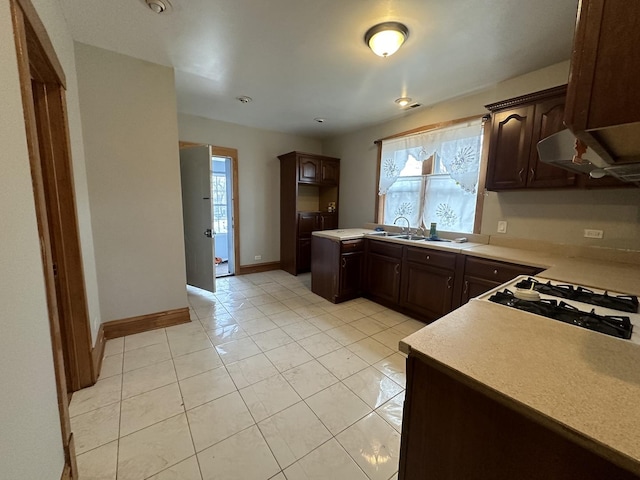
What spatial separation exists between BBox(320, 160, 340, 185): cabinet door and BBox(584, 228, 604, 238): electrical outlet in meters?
3.41

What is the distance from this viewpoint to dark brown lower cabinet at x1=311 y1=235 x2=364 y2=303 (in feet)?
10.8

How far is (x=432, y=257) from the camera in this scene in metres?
2.68

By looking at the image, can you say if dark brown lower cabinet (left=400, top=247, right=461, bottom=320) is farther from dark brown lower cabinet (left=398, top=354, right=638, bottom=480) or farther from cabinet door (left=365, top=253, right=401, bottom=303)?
dark brown lower cabinet (left=398, top=354, right=638, bottom=480)

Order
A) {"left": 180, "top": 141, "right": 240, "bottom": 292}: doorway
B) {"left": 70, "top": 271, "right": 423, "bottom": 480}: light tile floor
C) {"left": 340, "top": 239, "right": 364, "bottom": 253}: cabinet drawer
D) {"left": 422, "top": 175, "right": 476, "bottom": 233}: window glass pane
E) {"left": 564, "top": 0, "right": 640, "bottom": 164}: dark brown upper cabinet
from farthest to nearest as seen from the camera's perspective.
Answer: {"left": 340, "top": 239, "right": 364, "bottom": 253}: cabinet drawer → {"left": 180, "top": 141, "right": 240, "bottom": 292}: doorway → {"left": 422, "top": 175, "right": 476, "bottom": 233}: window glass pane → {"left": 70, "top": 271, "right": 423, "bottom": 480}: light tile floor → {"left": 564, "top": 0, "right": 640, "bottom": 164}: dark brown upper cabinet

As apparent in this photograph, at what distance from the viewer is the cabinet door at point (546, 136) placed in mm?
2068

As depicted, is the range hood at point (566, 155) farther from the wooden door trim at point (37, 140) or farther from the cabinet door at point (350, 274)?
the cabinet door at point (350, 274)

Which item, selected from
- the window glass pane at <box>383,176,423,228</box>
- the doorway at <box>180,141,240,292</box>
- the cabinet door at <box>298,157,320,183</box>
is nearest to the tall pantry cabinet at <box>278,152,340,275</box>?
the cabinet door at <box>298,157,320,183</box>

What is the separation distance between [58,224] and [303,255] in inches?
133

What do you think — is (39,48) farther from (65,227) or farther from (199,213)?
(199,213)

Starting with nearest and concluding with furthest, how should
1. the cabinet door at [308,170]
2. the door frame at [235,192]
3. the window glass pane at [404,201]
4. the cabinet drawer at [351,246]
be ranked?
the cabinet drawer at [351,246], the window glass pane at [404,201], the door frame at [235,192], the cabinet door at [308,170]

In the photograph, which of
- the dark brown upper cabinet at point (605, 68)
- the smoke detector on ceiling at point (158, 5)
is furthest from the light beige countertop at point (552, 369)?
the smoke detector on ceiling at point (158, 5)

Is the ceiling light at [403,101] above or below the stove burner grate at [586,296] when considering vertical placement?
above

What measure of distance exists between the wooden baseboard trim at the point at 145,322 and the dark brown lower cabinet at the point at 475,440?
255 centimetres

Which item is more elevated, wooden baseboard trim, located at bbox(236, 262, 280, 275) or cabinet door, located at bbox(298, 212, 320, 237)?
cabinet door, located at bbox(298, 212, 320, 237)
